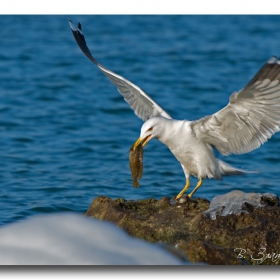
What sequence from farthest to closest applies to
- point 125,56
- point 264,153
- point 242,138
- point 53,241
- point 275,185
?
point 125,56 < point 264,153 < point 275,185 < point 242,138 < point 53,241

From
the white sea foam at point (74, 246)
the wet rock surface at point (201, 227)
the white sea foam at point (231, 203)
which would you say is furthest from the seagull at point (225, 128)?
the white sea foam at point (74, 246)

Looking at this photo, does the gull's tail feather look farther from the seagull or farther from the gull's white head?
the gull's white head

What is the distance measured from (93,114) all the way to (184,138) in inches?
189

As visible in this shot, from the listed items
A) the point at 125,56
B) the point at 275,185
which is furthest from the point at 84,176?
the point at 125,56

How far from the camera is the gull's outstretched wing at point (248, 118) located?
551cm

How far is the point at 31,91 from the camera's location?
11898 millimetres

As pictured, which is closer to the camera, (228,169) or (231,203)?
(231,203)

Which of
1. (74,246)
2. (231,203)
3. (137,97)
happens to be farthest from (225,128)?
(74,246)

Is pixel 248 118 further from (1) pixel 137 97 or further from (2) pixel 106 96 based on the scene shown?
(2) pixel 106 96

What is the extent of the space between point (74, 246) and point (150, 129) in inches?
56.5

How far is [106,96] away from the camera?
1188cm

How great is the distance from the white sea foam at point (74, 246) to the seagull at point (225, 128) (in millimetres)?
931

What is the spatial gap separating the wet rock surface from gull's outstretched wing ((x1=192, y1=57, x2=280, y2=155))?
567 mm
